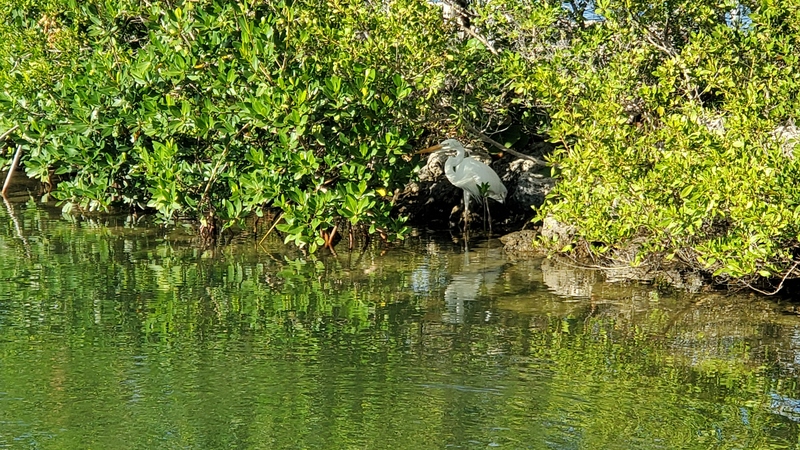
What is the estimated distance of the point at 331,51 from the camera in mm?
9141

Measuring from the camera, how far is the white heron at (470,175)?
10180 millimetres

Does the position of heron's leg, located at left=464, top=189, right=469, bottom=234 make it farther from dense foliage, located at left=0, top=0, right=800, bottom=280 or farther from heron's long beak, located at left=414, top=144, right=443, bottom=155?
dense foliage, located at left=0, top=0, right=800, bottom=280

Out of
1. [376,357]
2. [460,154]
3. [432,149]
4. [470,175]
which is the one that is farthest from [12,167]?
[376,357]

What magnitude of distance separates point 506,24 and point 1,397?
568cm

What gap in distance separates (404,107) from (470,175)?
3.89 feet

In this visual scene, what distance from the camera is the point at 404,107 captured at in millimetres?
9336

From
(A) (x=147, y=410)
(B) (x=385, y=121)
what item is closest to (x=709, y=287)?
(B) (x=385, y=121)

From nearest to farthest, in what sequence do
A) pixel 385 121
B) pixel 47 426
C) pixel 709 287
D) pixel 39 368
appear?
pixel 47 426 → pixel 39 368 → pixel 709 287 → pixel 385 121

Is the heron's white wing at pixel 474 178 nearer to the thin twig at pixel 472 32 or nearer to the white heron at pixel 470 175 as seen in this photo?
the white heron at pixel 470 175

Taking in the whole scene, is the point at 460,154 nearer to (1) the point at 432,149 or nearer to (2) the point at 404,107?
(1) the point at 432,149

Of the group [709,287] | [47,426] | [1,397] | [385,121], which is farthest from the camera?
[385,121]

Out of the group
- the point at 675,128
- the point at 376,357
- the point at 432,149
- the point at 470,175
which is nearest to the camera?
the point at 376,357

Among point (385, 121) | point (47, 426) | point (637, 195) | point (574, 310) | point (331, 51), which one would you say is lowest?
point (47, 426)

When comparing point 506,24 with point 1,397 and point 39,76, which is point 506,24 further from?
point 1,397
